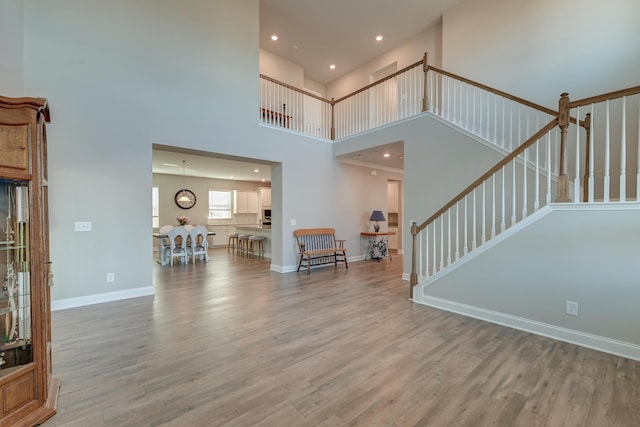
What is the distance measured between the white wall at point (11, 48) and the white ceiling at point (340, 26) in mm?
4119

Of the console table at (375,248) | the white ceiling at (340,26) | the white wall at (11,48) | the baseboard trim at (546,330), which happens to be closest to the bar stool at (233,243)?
the console table at (375,248)

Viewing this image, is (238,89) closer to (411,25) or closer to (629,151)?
(411,25)

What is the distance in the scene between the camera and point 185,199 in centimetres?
1062

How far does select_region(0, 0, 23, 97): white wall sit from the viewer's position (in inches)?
110

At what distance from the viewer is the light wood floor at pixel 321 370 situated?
5.79 ft

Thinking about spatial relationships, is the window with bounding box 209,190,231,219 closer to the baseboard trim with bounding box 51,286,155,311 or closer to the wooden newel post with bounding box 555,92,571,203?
the baseboard trim with bounding box 51,286,155,311

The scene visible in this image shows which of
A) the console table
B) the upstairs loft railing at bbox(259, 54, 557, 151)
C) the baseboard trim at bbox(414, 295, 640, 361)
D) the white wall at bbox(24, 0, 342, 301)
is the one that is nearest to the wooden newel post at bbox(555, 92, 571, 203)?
the upstairs loft railing at bbox(259, 54, 557, 151)

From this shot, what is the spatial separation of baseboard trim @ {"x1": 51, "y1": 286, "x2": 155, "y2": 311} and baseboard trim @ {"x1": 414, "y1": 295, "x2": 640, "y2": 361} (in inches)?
168

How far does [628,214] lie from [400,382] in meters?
2.56

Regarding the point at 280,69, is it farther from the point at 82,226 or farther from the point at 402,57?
the point at 82,226

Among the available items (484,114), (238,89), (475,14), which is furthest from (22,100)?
(475,14)

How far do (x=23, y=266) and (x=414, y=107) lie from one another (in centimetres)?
591

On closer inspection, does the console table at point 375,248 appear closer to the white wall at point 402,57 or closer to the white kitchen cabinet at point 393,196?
the white kitchen cabinet at point 393,196

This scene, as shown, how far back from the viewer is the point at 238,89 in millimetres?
5301
